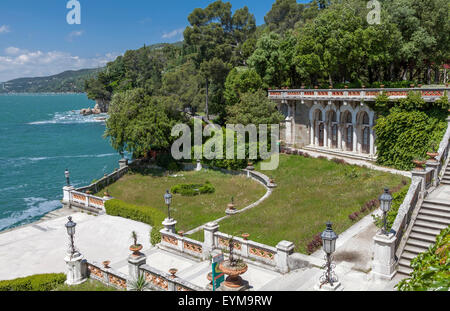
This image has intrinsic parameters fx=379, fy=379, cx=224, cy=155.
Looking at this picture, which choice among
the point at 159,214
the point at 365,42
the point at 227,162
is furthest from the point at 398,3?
the point at 159,214

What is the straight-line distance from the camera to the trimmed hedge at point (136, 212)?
23812 millimetres

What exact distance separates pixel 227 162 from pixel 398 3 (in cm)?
2274

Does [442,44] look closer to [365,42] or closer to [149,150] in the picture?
[365,42]

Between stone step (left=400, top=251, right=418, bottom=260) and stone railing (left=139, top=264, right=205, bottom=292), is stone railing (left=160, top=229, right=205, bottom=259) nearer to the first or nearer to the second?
stone railing (left=139, top=264, right=205, bottom=292)

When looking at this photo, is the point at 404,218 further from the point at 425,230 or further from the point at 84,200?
the point at 84,200

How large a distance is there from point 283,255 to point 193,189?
16714 mm

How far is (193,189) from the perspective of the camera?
30.8 metres

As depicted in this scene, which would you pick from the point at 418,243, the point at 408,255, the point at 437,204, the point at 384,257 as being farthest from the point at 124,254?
the point at 437,204

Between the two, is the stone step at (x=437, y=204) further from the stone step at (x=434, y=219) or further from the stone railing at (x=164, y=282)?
the stone railing at (x=164, y=282)

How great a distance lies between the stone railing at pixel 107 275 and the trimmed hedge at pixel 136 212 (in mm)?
6983

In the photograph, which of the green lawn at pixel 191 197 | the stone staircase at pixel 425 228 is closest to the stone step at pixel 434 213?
the stone staircase at pixel 425 228

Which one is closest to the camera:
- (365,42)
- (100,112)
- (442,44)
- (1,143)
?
(365,42)

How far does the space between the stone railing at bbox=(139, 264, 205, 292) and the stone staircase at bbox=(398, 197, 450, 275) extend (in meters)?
7.32

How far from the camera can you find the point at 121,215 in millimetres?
26422
